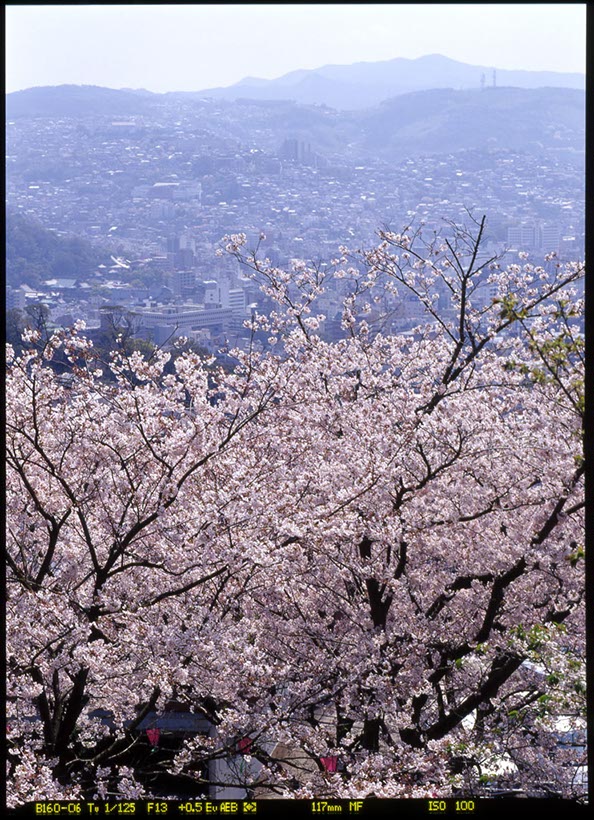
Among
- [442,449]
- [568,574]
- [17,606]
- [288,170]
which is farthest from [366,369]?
[17,606]

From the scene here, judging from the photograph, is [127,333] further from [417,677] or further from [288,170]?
[417,677]

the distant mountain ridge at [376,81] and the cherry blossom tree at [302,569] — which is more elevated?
the distant mountain ridge at [376,81]

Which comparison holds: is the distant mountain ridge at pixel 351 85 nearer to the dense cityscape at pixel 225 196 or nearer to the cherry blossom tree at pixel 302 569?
the dense cityscape at pixel 225 196

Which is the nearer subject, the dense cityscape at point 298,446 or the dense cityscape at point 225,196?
the dense cityscape at point 298,446

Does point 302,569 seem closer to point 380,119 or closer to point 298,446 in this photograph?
point 298,446

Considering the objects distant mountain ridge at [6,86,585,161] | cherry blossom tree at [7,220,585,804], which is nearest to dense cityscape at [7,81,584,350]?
distant mountain ridge at [6,86,585,161]

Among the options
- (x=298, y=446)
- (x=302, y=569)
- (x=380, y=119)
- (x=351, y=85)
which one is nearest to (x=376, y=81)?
(x=351, y=85)

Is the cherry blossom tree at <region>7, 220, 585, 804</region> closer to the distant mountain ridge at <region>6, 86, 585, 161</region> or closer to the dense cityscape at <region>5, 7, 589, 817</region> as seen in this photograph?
the dense cityscape at <region>5, 7, 589, 817</region>

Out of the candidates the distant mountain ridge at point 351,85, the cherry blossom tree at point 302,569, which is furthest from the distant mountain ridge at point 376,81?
the cherry blossom tree at point 302,569
